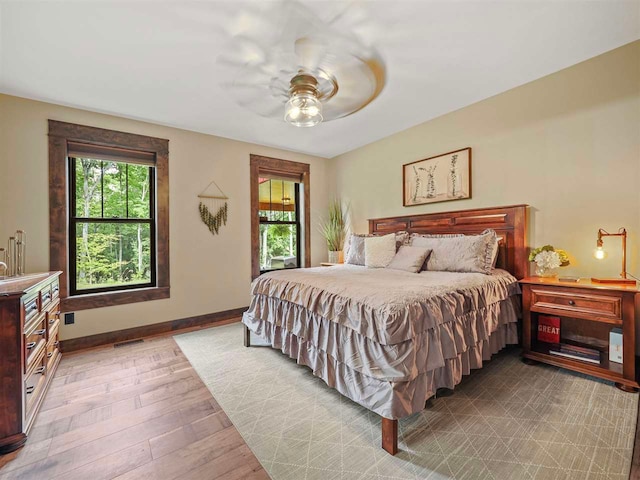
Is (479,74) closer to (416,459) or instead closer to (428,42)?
(428,42)

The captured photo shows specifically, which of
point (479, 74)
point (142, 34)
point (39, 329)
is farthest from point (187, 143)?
point (479, 74)

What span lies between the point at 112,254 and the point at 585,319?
495cm

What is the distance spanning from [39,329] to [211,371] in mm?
1290

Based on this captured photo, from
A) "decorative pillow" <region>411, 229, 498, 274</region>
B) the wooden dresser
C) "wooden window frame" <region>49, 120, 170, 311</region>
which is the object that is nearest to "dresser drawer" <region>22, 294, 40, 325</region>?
the wooden dresser

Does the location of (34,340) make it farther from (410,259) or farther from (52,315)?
(410,259)

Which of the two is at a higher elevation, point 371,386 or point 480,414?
point 371,386

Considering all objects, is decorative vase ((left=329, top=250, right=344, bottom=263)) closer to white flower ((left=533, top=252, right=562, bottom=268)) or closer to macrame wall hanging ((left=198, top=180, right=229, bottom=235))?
macrame wall hanging ((left=198, top=180, right=229, bottom=235))

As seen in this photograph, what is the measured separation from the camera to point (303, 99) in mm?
2439

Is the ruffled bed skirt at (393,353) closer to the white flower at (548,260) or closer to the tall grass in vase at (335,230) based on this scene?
the white flower at (548,260)

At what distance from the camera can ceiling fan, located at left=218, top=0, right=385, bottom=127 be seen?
1.87 meters

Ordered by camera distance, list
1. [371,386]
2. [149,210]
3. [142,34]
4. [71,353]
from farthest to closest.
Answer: [149,210] < [71,353] < [142,34] < [371,386]

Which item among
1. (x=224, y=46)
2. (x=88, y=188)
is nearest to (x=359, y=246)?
(x=224, y=46)

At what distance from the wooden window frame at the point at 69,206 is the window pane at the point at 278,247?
1.48 metres

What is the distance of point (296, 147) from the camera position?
181 inches
